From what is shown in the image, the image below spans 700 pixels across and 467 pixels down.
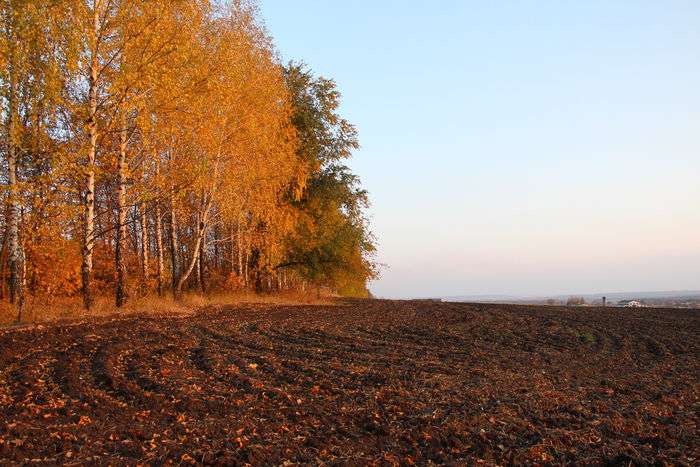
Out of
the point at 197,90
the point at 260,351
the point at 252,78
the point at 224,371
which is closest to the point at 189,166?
the point at 197,90

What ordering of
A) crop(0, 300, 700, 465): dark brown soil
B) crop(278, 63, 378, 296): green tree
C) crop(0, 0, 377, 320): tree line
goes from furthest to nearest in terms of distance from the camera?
crop(278, 63, 378, 296): green tree
crop(0, 0, 377, 320): tree line
crop(0, 300, 700, 465): dark brown soil

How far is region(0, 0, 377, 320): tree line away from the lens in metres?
15.1

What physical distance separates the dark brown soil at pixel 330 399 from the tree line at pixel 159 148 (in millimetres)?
4495

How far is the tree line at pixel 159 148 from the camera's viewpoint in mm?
15148

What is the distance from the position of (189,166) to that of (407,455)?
49.9 feet

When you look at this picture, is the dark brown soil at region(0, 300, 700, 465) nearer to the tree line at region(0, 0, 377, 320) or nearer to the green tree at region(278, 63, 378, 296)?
the tree line at region(0, 0, 377, 320)

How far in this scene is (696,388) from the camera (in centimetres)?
1034

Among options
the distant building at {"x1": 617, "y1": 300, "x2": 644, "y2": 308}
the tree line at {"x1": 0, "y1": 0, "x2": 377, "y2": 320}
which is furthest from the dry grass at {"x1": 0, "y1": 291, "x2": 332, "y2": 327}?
the distant building at {"x1": 617, "y1": 300, "x2": 644, "y2": 308}

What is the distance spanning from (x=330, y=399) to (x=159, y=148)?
50.8ft

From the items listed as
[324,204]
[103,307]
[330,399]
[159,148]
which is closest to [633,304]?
[324,204]

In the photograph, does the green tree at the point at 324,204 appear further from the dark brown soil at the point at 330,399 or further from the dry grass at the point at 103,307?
the dark brown soil at the point at 330,399

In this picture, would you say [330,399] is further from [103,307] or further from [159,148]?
[159,148]

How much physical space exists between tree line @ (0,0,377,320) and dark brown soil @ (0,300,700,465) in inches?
177

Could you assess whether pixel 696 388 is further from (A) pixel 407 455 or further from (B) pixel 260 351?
(B) pixel 260 351
